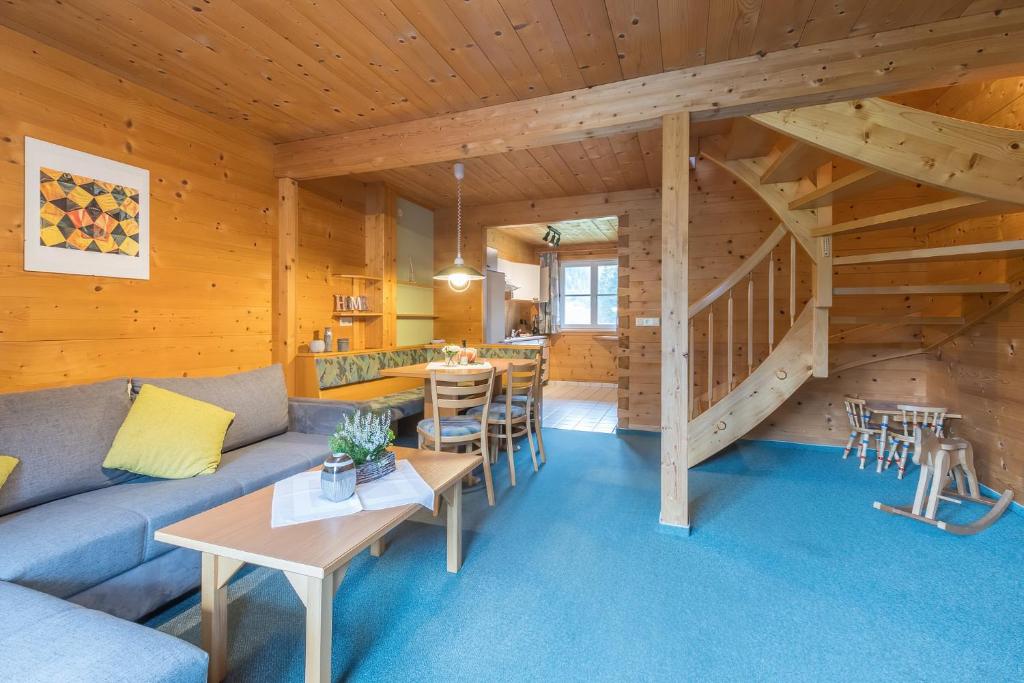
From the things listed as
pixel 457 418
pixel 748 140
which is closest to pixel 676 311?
pixel 748 140

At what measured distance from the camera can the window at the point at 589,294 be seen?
27.5 ft

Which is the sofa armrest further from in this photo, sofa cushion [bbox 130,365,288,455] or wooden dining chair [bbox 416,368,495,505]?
wooden dining chair [bbox 416,368,495,505]

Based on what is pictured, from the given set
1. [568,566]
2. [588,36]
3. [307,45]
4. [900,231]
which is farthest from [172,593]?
[900,231]

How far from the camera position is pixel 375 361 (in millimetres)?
4363

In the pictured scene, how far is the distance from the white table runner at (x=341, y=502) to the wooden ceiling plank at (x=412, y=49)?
213 centimetres

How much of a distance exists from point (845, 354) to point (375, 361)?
4.40 metres

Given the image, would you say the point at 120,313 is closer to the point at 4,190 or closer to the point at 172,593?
the point at 4,190

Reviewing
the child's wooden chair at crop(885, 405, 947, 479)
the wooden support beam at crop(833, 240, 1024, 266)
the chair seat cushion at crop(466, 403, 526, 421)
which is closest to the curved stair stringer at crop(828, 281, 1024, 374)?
the wooden support beam at crop(833, 240, 1024, 266)

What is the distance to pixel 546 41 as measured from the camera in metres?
2.32

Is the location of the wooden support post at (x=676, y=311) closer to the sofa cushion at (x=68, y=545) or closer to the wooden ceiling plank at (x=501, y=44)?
the wooden ceiling plank at (x=501, y=44)

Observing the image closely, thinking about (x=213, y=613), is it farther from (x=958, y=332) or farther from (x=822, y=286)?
(x=958, y=332)

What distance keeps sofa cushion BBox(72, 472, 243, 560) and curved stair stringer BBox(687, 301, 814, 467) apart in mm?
2835

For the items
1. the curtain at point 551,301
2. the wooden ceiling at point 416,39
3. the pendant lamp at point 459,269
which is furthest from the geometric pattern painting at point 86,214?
the curtain at point 551,301

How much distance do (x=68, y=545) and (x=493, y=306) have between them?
4869 mm
